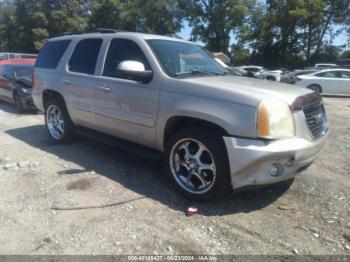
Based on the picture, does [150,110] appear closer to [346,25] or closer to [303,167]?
[303,167]

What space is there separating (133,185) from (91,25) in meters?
44.7

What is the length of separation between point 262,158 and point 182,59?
194 cm

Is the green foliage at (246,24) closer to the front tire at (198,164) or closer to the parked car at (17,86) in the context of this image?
the parked car at (17,86)

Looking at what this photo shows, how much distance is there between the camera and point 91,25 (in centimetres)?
4609

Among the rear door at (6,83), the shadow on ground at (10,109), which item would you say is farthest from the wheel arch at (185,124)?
the rear door at (6,83)

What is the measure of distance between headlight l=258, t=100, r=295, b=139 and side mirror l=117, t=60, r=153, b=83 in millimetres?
1562

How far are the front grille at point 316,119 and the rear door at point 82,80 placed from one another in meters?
3.05

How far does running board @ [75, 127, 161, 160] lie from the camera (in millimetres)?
4797

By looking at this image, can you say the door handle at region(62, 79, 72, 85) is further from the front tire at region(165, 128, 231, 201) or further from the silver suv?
the front tire at region(165, 128, 231, 201)

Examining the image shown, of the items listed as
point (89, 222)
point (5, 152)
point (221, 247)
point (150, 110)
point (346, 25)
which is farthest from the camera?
point (346, 25)

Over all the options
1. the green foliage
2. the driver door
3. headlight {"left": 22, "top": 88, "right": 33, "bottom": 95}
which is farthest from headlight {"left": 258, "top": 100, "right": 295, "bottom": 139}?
the green foliage

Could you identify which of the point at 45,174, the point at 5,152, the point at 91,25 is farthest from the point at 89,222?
the point at 91,25

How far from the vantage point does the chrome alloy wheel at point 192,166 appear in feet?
13.6

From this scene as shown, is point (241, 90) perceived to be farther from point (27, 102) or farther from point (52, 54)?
point (27, 102)
